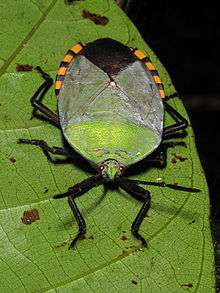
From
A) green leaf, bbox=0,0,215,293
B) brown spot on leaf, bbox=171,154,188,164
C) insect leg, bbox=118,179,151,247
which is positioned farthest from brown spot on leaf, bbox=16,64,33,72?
brown spot on leaf, bbox=171,154,188,164

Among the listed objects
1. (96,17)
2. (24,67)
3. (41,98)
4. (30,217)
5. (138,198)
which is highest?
(96,17)

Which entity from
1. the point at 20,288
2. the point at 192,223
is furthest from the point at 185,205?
the point at 20,288

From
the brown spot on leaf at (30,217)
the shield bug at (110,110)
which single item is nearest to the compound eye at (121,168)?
the shield bug at (110,110)

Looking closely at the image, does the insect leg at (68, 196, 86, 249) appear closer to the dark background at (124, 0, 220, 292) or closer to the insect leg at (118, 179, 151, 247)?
the insect leg at (118, 179, 151, 247)

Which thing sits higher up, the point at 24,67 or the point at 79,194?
the point at 24,67

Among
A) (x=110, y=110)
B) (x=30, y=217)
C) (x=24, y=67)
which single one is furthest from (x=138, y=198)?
(x=24, y=67)

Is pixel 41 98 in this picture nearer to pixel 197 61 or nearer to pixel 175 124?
pixel 175 124

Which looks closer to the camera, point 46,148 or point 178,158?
point 46,148
